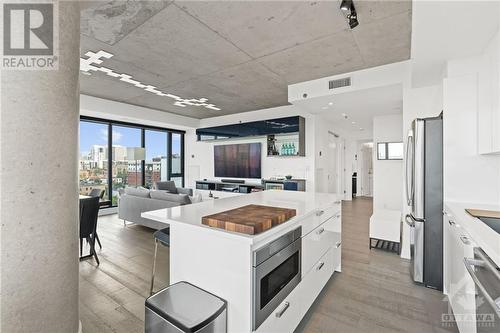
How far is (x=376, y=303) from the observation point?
85.4 inches

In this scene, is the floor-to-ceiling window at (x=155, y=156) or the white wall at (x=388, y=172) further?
the floor-to-ceiling window at (x=155, y=156)

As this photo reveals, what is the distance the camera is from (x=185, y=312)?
3.90 ft

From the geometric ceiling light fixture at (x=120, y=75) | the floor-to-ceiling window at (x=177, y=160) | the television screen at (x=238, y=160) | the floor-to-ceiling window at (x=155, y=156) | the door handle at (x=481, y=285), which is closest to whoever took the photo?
the door handle at (x=481, y=285)

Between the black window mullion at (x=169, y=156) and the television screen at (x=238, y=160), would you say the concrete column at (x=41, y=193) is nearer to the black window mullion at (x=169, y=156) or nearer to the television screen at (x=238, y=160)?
the television screen at (x=238, y=160)

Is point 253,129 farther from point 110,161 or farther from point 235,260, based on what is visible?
point 235,260

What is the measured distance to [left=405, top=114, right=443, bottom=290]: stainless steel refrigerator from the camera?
7.95ft

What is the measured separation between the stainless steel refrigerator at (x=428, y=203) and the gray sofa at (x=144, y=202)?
333cm

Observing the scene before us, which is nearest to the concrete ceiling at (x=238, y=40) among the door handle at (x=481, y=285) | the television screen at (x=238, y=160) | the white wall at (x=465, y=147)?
the white wall at (x=465, y=147)

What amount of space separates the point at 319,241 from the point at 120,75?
399 centimetres

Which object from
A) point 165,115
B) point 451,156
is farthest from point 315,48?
point 165,115

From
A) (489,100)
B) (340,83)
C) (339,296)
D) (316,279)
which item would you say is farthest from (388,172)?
(316,279)

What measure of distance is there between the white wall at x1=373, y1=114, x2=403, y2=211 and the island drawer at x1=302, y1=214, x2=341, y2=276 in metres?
2.74

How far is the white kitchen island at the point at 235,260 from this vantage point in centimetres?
124

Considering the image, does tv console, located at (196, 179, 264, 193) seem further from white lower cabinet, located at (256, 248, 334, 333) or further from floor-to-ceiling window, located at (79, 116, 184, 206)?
white lower cabinet, located at (256, 248, 334, 333)
